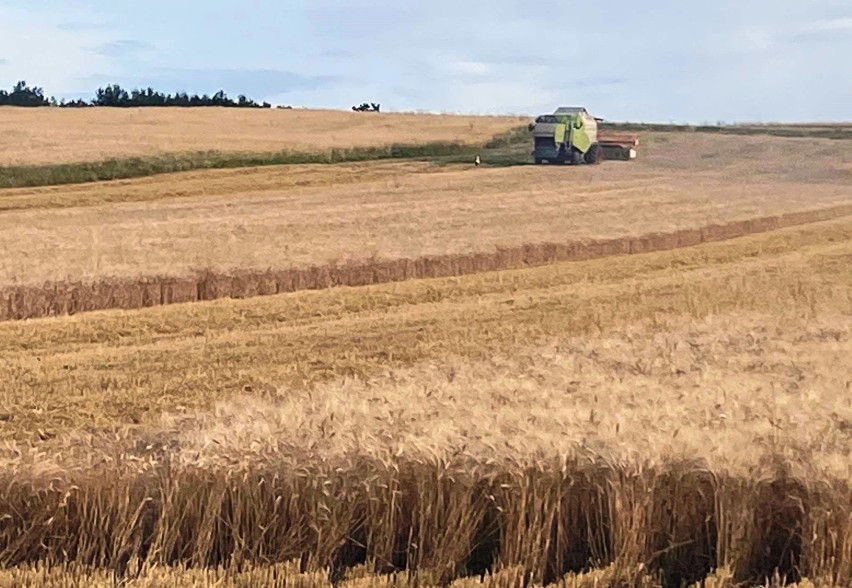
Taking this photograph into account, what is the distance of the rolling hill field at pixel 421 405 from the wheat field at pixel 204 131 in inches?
572

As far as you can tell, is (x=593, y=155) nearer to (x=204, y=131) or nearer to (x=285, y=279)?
(x=204, y=131)

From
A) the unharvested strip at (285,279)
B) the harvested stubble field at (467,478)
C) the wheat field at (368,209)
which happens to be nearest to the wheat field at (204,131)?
the wheat field at (368,209)

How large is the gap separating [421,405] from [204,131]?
41.5 meters

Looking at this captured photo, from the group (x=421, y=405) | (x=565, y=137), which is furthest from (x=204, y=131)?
(x=421, y=405)

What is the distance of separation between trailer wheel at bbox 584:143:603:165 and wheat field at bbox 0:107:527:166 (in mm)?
7502

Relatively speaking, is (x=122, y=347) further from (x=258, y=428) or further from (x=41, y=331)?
(x=258, y=428)

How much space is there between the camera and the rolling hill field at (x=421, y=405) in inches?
215

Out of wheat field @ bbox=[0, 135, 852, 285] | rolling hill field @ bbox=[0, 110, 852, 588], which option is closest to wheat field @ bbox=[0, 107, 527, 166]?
wheat field @ bbox=[0, 135, 852, 285]

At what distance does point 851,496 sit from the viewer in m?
5.21

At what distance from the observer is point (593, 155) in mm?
42594

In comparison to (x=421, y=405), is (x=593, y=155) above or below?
above

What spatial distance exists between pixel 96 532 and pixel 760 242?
65.9 ft

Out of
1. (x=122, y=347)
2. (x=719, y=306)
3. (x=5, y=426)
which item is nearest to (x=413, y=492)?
(x=5, y=426)

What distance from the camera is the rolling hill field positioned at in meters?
5.47
